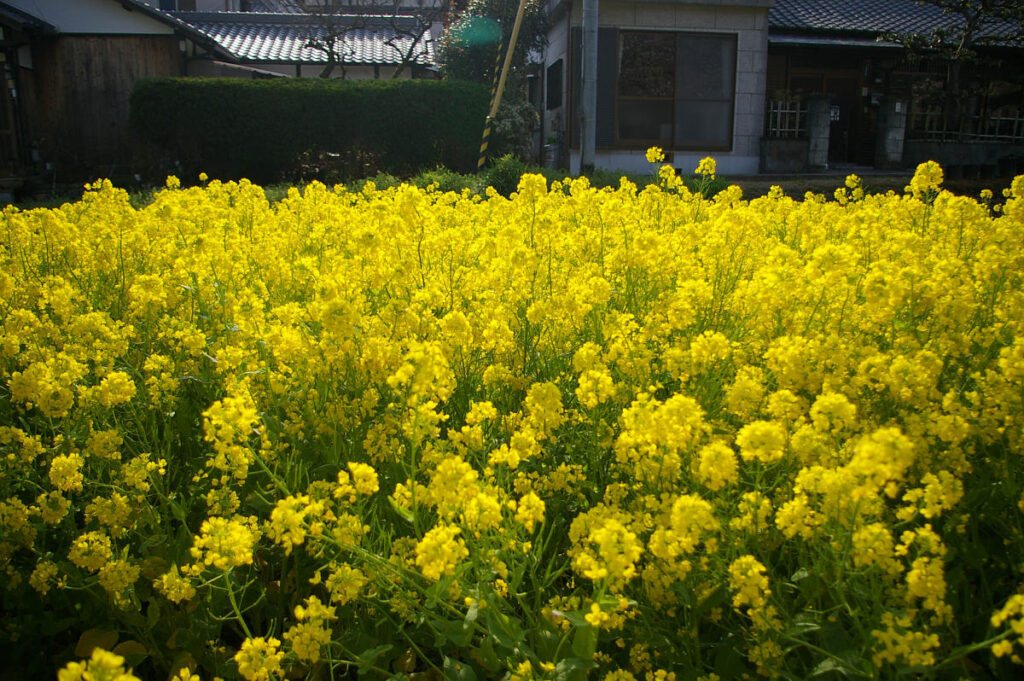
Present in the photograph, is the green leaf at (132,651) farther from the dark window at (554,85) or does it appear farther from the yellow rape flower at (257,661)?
the dark window at (554,85)

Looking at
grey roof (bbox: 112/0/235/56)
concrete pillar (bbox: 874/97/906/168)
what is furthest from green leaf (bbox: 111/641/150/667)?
grey roof (bbox: 112/0/235/56)

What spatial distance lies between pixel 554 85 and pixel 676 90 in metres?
3.06

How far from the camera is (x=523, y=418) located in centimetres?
216

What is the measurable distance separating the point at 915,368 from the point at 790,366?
0.32 metres

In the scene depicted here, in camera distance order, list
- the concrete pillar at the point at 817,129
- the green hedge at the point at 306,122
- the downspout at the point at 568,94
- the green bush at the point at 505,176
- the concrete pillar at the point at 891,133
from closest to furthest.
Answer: the green bush at the point at 505,176 < the green hedge at the point at 306,122 < the downspout at the point at 568,94 < the concrete pillar at the point at 817,129 < the concrete pillar at the point at 891,133

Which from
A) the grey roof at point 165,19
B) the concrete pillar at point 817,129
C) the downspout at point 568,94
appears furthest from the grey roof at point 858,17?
the grey roof at point 165,19

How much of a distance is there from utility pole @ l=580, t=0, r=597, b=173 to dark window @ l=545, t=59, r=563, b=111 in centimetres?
485

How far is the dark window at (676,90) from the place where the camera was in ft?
50.4

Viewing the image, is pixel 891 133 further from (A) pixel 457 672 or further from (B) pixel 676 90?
(A) pixel 457 672

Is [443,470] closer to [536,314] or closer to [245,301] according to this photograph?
[536,314]

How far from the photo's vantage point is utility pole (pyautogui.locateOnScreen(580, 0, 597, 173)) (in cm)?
1117

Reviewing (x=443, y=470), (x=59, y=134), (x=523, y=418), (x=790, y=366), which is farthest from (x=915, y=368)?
(x=59, y=134)

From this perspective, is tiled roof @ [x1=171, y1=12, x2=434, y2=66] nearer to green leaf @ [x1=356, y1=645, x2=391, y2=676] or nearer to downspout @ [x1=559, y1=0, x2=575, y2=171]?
downspout @ [x1=559, y1=0, x2=575, y2=171]

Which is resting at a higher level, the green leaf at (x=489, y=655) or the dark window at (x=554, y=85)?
the dark window at (x=554, y=85)
